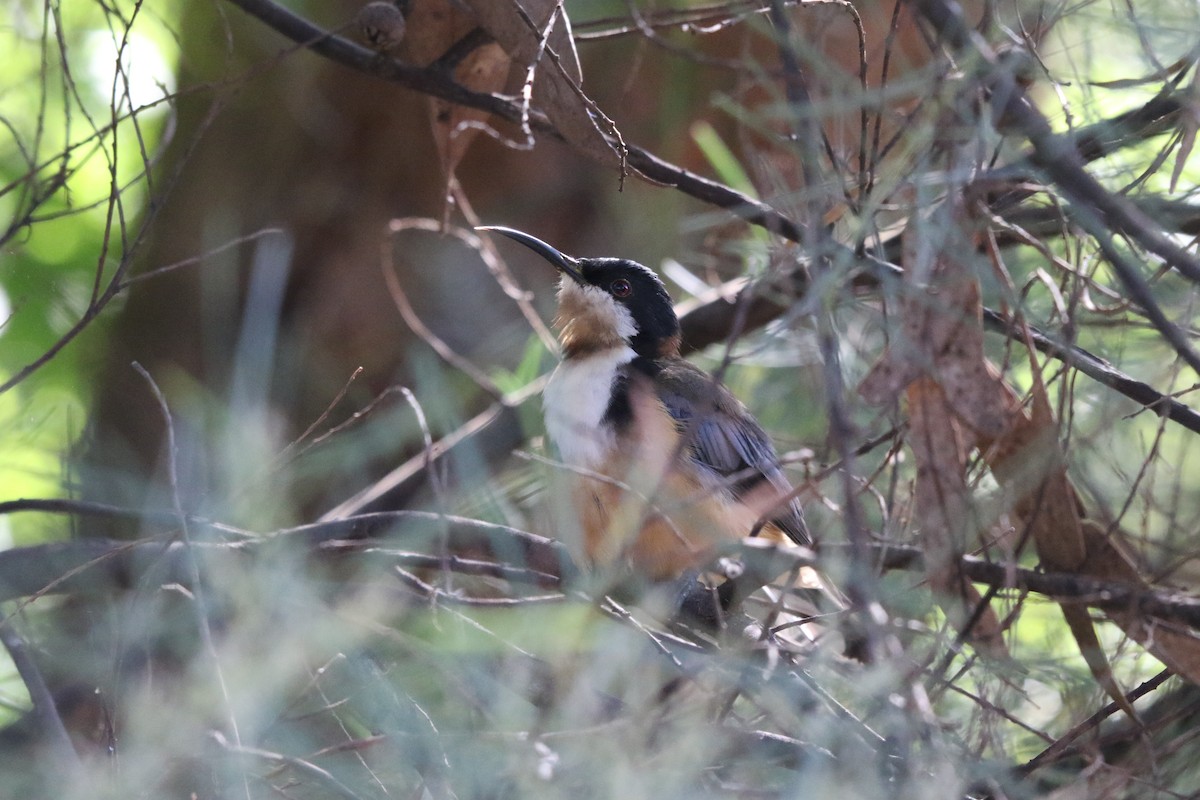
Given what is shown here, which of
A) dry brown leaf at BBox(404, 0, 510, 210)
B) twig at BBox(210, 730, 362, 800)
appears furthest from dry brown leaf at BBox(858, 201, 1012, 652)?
dry brown leaf at BBox(404, 0, 510, 210)

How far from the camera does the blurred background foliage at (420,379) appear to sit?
210cm

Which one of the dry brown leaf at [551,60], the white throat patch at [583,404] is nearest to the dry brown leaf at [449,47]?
the dry brown leaf at [551,60]

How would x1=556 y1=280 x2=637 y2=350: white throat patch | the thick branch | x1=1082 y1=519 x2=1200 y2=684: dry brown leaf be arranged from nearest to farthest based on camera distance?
1. the thick branch
2. x1=1082 y1=519 x2=1200 y2=684: dry brown leaf
3. x1=556 y1=280 x2=637 y2=350: white throat patch

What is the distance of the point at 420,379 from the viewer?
4.44m

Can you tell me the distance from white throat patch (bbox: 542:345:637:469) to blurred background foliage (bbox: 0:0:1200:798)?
178mm

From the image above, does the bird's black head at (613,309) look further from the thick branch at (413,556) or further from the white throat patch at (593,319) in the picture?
the thick branch at (413,556)

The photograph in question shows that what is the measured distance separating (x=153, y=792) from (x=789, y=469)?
263 centimetres

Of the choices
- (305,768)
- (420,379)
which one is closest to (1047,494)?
(305,768)

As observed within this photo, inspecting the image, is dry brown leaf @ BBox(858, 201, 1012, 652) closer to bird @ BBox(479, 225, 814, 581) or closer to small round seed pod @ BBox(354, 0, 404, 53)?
bird @ BBox(479, 225, 814, 581)

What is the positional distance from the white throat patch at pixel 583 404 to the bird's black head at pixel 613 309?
6 cm

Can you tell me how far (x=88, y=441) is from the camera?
14.0 feet

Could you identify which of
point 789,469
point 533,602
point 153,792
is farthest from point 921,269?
point 789,469

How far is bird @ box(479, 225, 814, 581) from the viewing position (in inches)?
130

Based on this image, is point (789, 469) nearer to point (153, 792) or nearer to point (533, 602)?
point (533, 602)
